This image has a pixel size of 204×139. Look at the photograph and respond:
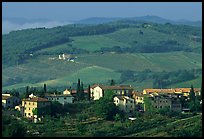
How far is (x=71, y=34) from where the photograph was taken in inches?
2207

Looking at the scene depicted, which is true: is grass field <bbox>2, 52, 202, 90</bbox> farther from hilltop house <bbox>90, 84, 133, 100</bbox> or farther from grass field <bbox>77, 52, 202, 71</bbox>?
hilltop house <bbox>90, 84, 133, 100</bbox>

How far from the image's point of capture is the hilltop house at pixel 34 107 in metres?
18.3

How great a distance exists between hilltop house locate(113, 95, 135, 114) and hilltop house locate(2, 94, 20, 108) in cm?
303

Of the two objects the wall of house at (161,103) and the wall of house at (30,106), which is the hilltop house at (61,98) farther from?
the wall of house at (161,103)

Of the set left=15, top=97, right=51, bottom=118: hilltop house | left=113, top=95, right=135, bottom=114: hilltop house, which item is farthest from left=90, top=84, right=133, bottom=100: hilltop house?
left=15, top=97, right=51, bottom=118: hilltop house

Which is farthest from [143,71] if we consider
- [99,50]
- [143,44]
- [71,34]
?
[71,34]

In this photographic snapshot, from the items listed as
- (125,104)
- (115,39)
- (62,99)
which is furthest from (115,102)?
(115,39)

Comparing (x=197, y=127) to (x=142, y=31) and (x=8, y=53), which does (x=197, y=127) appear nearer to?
(x=8, y=53)

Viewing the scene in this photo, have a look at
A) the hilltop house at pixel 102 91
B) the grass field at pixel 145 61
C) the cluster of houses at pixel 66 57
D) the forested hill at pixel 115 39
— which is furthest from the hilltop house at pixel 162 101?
the forested hill at pixel 115 39

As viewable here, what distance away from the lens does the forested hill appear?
160ft

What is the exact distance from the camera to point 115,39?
2125 inches

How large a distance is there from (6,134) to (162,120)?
7.26 metres

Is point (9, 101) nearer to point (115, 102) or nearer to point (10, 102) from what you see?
point (10, 102)

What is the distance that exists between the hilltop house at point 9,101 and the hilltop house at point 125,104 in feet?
9.96
